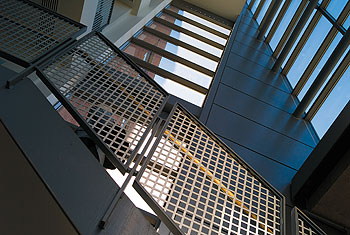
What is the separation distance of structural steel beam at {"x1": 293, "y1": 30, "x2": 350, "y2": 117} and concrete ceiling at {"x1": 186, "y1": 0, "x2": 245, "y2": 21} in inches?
272

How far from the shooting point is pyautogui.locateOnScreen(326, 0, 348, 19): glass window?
8102mm

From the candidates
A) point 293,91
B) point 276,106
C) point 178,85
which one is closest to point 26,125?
point 178,85

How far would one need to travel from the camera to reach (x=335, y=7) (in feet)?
27.5

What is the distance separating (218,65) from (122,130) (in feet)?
21.7

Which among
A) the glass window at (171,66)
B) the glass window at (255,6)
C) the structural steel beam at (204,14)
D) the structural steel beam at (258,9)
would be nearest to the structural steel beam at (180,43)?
the glass window at (171,66)

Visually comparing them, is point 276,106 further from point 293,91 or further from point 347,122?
point 347,122

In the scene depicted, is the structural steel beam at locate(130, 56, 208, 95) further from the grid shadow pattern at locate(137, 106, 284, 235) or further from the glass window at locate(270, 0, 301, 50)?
the glass window at locate(270, 0, 301, 50)

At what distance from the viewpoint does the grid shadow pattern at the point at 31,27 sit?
3201 mm

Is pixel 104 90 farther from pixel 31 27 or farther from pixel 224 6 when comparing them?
pixel 224 6

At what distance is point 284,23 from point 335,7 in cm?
288

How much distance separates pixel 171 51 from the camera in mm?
9164

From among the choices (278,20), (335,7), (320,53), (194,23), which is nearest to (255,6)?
(278,20)

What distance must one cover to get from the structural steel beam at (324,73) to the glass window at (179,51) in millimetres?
2604

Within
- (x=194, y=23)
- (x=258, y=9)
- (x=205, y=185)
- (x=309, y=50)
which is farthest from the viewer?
(x=258, y=9)
